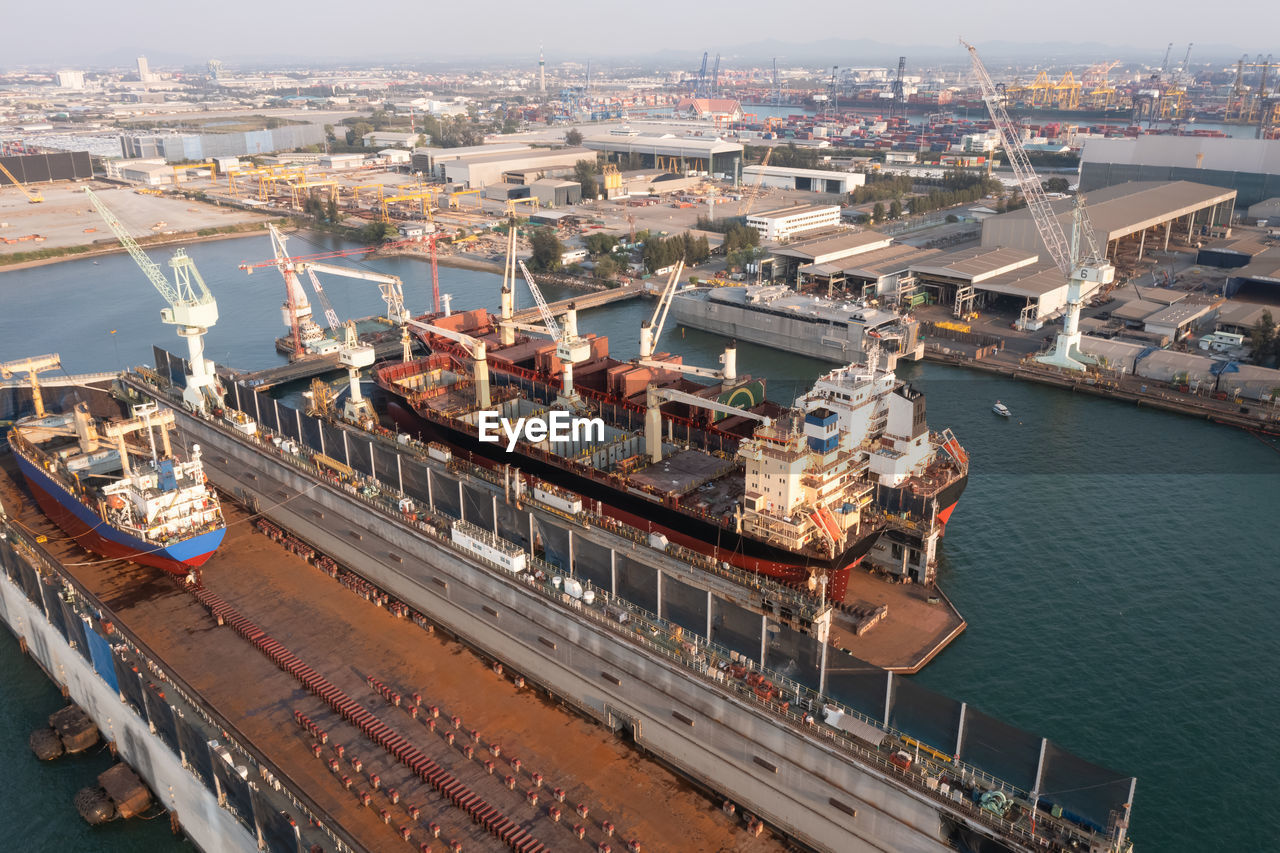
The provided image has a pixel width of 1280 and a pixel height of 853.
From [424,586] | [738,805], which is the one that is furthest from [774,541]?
[424,586]

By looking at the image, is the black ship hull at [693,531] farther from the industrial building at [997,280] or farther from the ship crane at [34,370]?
the industrial building at [997,280]

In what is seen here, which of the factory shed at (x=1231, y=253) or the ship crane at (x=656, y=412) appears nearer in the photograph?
the ship crane at (x=656, y=412)

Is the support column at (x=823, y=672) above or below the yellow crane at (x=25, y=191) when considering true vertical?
below

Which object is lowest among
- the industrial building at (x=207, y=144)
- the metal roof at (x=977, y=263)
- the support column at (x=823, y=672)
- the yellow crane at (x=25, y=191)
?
the support column at (x=823, y=672)

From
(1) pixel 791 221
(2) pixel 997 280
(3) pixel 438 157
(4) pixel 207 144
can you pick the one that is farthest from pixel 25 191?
(2) pixel 997 280

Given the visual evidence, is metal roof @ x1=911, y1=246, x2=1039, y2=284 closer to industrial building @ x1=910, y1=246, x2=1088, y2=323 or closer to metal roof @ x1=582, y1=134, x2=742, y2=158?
industrial building @ x1=910, y1=246, x2=1088, y2=323

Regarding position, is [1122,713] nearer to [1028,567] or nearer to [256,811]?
[1028,567]

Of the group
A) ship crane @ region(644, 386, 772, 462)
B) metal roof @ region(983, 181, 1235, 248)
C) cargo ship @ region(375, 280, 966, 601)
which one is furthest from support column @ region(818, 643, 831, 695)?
metal roof @ region(983, 181, 1235, 248)

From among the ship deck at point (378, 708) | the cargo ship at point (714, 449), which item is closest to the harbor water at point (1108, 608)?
the ship deck at point (378, 708)
